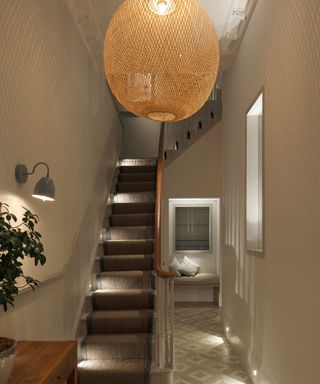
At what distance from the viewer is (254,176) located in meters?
4.97

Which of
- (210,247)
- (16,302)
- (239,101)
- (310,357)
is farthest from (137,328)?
(210,247)

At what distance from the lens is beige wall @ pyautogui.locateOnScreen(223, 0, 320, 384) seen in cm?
273

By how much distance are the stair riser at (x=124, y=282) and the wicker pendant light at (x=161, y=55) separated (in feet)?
10.3

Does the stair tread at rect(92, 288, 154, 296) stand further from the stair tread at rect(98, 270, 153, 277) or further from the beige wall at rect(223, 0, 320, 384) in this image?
the beige wall at rect(223, 0, 320, 384)

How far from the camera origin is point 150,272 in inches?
230

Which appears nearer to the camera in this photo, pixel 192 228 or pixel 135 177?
pixel 135 177

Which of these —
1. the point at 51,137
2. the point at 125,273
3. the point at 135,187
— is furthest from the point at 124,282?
the point at 135,187

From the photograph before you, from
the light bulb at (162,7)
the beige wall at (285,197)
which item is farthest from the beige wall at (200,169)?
the light bulb at (162,7)

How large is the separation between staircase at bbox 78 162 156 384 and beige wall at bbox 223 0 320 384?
3.92ft

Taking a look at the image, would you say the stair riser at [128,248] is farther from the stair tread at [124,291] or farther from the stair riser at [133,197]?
the stair riser at [133,197]

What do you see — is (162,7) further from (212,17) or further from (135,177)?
(135,177)

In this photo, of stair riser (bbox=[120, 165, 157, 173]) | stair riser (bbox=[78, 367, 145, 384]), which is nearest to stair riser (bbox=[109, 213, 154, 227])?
stair riser (bbox=[120, 165, 157, 173])

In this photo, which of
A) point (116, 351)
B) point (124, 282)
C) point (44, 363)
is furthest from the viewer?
point (124, 282)

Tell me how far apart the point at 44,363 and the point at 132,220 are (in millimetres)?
4741
